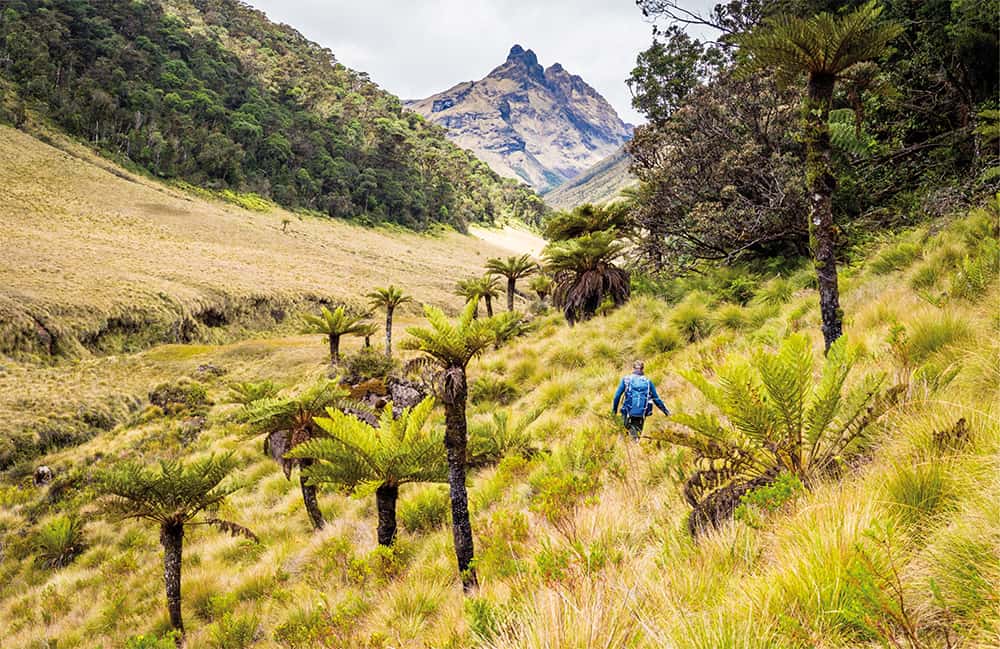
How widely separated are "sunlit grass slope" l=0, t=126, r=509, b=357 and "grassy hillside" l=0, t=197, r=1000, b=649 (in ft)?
51.4

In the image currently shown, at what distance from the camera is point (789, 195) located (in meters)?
11.2

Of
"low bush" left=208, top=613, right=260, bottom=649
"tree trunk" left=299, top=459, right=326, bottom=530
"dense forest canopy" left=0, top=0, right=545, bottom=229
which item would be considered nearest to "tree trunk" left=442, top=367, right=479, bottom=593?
"low bush" left=208, top=613, right=260, bottom=649

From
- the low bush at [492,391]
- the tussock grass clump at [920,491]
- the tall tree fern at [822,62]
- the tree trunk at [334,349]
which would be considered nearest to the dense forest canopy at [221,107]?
the tree trunk at [334,349]

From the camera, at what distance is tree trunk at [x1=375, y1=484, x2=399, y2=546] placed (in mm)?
6531

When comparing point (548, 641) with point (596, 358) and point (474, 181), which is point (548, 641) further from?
point (474, 181)

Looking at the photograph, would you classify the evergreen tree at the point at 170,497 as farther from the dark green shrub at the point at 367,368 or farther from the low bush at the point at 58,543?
the dark green shrub at the point at 367,368

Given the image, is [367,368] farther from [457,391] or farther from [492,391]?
[457,391]

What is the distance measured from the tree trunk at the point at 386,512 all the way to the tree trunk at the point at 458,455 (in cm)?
186

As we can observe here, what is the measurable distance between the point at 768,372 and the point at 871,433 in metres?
1.00

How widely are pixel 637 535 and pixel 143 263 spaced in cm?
4255

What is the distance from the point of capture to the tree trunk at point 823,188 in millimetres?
4914

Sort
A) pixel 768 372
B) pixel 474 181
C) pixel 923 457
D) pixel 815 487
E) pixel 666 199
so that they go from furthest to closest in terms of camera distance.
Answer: pixel 474 181, pixel 666 199, pixel 768 372, pixel 815 487, pixel 923 457

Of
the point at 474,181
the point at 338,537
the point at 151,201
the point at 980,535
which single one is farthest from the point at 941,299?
the point at 474,181

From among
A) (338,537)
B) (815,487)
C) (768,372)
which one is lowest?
(338,537)
